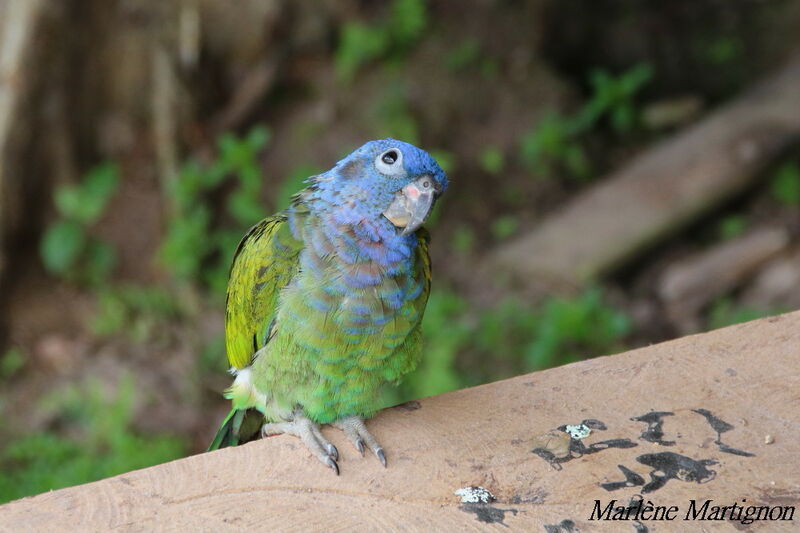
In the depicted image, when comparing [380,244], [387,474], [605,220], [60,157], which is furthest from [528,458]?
[60,157]

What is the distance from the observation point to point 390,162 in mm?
2135

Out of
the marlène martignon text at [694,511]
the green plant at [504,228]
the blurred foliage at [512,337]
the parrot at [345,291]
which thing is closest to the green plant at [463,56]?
the green plant at [504,228]

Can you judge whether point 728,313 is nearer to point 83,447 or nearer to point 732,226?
point 732,226

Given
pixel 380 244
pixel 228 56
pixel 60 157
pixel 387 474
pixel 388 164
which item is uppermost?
pixel 228 56

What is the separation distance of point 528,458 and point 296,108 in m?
4.22

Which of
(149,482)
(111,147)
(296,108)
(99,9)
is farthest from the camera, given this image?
(296,108)

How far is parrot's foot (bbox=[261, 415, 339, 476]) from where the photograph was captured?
6.45 ft

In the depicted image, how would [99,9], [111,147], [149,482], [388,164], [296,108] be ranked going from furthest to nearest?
1. [296,108]
2. [111,147]
3. [99,9]
4. [388,164]
5. [149,482]

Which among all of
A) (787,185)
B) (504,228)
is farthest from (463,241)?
(787,185)

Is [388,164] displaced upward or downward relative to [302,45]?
downward

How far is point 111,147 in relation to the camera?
17.3ft

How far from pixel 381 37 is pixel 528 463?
421 centimetres

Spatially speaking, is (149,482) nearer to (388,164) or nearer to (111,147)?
(388,164)

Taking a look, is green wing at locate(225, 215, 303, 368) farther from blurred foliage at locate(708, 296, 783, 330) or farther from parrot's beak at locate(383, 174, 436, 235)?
blurred foliage at locate(708, 296, 783, 330)
